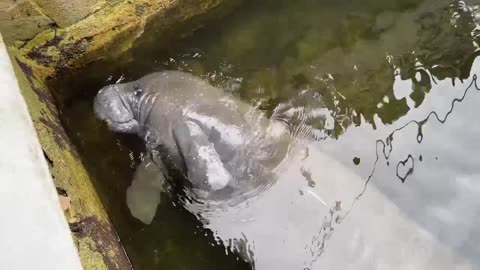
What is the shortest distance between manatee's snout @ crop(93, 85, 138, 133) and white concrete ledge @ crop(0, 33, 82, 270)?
840 mm

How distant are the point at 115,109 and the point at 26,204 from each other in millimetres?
1145

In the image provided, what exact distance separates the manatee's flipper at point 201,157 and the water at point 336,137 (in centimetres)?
22

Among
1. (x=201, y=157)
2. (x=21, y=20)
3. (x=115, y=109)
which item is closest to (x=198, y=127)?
(x=201, y=157)

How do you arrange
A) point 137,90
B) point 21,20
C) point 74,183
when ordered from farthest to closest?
point 137,90 < point 21,20 < point 74,183

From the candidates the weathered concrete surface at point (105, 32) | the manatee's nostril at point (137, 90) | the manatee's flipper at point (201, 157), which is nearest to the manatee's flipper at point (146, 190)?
the manatee's flipper at point (201, 157)

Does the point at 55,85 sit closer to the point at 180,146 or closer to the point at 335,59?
the point at 180,146

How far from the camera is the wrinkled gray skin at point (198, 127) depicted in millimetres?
3189

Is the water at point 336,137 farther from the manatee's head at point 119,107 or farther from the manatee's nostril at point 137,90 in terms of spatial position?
the manatee's nostril at point 137,90

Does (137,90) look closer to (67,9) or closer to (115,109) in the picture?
(115,109)

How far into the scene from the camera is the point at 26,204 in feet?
8.20

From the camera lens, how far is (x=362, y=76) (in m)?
3.59

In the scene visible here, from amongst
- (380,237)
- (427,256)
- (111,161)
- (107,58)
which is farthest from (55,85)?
(427,256)

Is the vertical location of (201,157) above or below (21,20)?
below

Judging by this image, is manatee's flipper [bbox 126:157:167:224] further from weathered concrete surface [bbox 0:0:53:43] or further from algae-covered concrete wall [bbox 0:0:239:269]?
weathered concrete surface [bbox 0:0:53:43]
